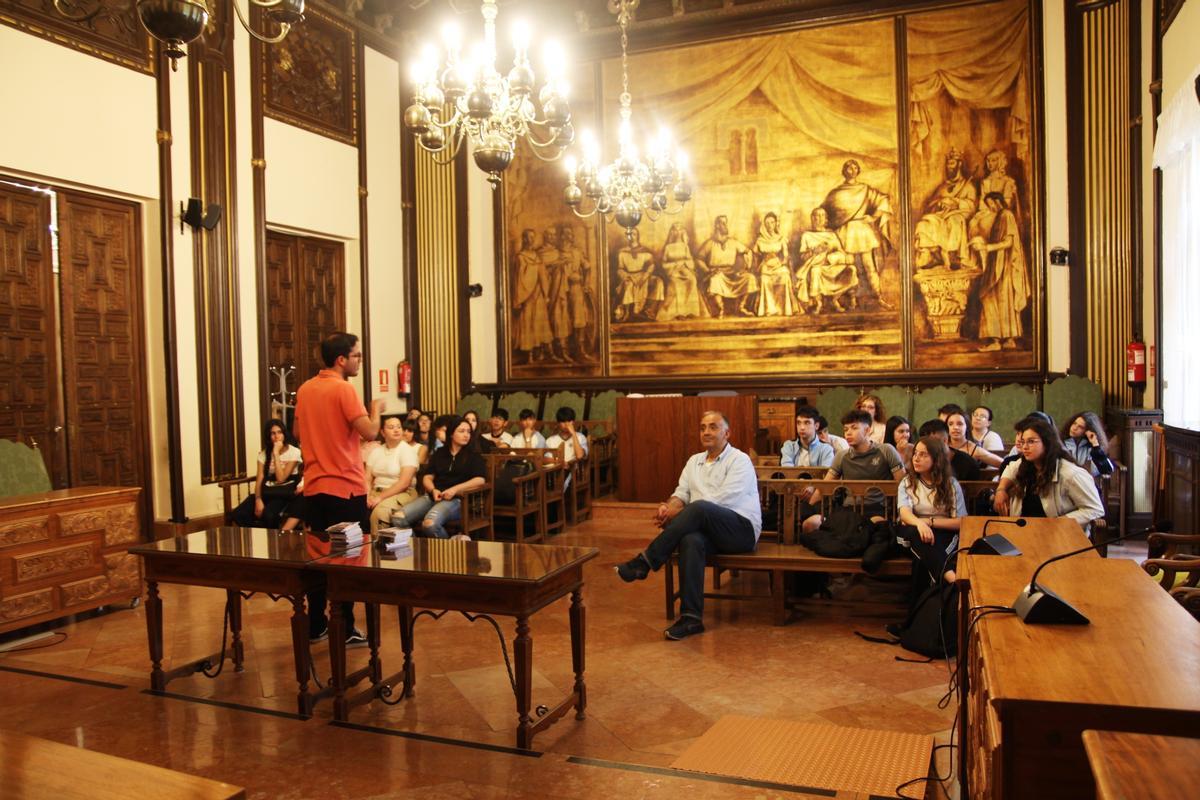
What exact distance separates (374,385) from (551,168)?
370cm

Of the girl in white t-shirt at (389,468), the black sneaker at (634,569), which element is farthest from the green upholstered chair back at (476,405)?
the black sneaker at (634,569)

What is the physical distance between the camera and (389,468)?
7.07 m

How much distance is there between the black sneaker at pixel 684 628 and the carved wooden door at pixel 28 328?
5.30 meters

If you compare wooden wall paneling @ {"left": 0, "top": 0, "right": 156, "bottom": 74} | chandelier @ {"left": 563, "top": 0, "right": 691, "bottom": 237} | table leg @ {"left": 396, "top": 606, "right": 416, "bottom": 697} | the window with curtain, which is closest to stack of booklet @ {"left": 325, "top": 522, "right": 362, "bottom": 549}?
table leg @ {"left": 396, "top": 606, "right": 416, "bottom": 697}

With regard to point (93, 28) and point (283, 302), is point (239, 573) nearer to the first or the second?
point (93, 28)

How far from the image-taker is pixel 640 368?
11539 millimetres

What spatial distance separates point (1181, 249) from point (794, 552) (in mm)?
4752

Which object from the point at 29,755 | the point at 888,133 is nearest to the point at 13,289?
the point at 29,755

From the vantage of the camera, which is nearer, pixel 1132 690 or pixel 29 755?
pixel 1132 690

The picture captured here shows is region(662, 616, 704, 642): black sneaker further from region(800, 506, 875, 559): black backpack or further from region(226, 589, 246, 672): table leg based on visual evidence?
region(226, 589, 246, 672): table leg

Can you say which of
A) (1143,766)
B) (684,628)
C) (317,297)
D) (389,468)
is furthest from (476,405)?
(1143,766)

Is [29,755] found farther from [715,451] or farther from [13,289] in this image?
[13,289]

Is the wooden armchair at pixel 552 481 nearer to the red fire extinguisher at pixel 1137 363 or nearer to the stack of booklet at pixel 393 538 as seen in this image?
the stack of booklet at pixel 393 538

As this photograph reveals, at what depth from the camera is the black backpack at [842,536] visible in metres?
5.24
